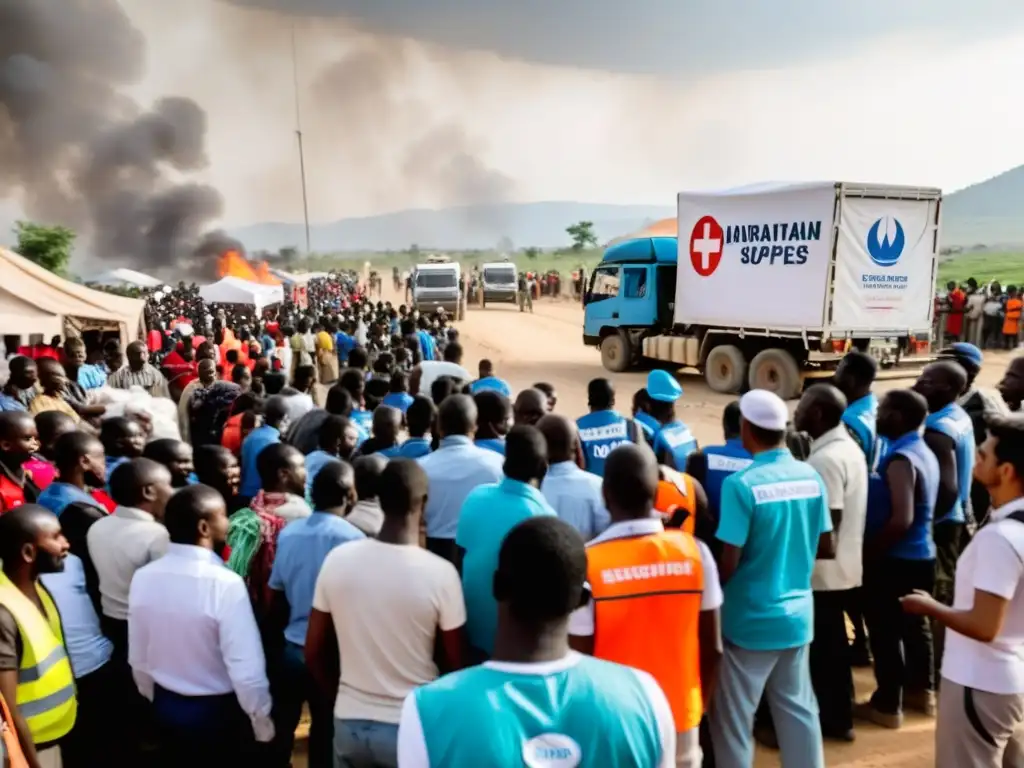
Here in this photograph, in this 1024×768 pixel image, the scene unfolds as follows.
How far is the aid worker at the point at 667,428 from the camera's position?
14.5 ft

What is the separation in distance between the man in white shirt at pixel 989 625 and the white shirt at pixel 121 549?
2.65 metres

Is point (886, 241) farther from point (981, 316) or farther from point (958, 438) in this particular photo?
point (958, 438)

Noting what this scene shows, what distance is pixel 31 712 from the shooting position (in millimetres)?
2459

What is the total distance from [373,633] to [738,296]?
12021mm

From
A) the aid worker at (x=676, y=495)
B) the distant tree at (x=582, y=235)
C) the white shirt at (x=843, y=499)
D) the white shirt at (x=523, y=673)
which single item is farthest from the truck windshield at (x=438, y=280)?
the distant tree at (x=582, y=235)

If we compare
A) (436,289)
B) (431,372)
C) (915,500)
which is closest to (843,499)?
(915,500)

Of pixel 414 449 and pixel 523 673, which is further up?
pixel 523 673

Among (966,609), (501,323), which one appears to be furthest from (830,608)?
(501,323)

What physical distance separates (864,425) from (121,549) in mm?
3666

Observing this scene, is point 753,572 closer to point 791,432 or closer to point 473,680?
point 791,432

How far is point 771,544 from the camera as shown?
9.62 feet

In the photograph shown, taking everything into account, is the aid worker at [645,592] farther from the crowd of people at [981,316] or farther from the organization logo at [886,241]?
the crowd of people at [981,316]

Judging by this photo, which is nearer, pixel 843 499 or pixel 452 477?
pixel 843 499

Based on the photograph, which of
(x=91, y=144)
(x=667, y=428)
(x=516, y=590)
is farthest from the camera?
(x=91, y=144)
